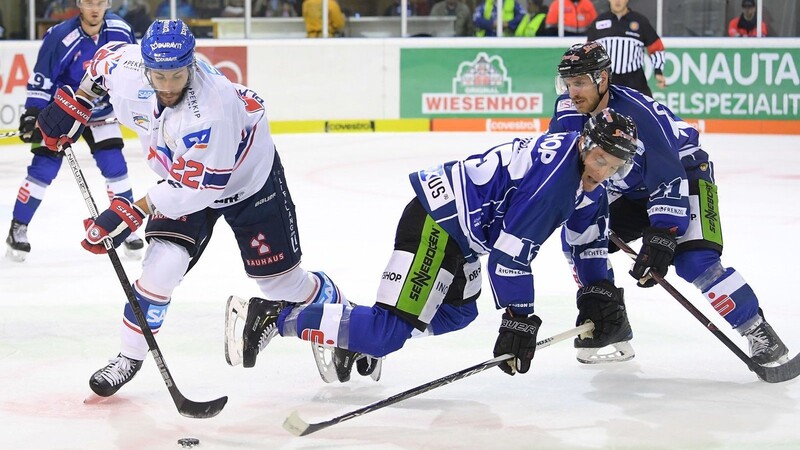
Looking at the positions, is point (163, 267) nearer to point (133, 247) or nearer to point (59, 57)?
point (133, 247)

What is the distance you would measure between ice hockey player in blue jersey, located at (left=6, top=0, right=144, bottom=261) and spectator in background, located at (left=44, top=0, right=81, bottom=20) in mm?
5113

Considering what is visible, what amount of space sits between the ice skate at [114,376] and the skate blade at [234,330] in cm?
26

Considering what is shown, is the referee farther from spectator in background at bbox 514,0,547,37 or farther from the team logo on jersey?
the team logo on jersey

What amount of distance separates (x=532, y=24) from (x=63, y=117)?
7.67m

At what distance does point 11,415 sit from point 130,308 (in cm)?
43

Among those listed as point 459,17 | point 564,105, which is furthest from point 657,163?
point 459,17

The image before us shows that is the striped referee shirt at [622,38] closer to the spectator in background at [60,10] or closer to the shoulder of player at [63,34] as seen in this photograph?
the shoulder of player at [63,34]

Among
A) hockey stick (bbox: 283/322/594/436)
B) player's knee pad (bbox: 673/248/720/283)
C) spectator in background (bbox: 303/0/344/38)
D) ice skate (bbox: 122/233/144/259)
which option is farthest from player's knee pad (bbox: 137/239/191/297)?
spectator in background (bbox: 303/0/344/38)

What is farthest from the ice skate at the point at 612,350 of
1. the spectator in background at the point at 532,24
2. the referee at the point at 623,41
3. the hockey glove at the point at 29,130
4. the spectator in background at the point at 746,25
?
the spectator in background at the point at 746,25

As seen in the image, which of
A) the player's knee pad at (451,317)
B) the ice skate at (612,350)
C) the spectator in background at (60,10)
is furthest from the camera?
the spectator in background at (60,10)

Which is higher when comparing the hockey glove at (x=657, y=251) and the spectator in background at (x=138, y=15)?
the spectator in background at (x=138, y=15)

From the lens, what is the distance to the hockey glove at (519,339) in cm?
315

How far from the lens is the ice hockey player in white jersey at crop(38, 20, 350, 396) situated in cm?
316

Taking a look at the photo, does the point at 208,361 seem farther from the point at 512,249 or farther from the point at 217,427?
the point at 512,249
